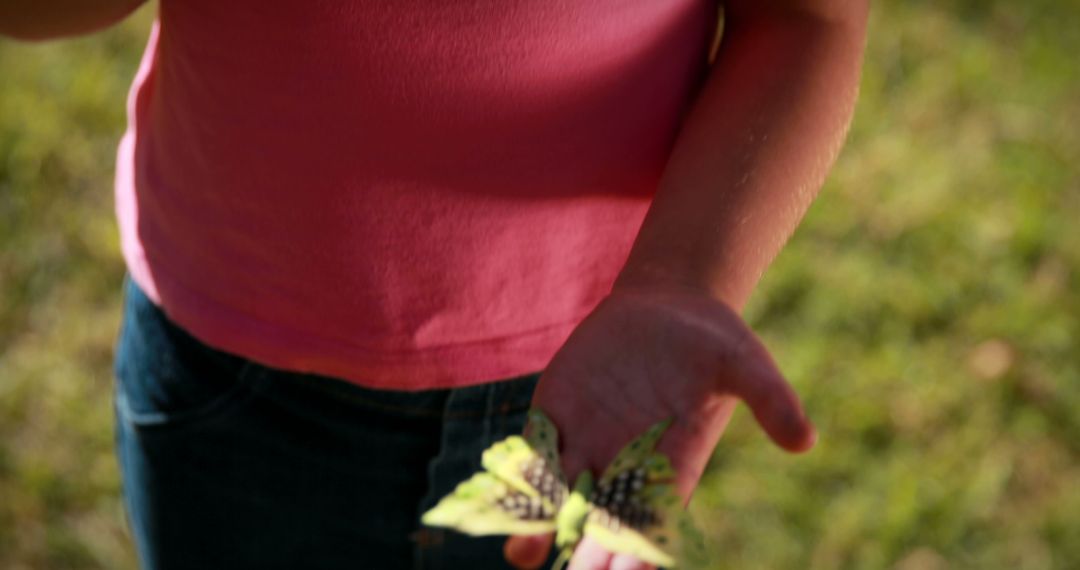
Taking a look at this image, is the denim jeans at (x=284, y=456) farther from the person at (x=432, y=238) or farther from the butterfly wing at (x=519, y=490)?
the butterfly wing at (x=519, y=490)

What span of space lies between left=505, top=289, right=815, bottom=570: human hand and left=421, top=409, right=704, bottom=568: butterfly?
13 millimetres

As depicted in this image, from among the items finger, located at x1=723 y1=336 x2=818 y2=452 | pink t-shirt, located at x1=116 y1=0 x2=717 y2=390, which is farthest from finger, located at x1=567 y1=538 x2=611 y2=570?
Answer: pink t-shirt, located at x1=116 y1=0 x2=717 y2=390

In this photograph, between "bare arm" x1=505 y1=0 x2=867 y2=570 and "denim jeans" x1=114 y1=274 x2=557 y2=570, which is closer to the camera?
"bare arm" x1=505 y1=0 x2=867 y2=570

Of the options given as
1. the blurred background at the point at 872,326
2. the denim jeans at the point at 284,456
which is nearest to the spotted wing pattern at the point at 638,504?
the denim jeans at the point at 284,456

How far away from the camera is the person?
0.80 meters

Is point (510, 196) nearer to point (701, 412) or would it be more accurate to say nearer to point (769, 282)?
point (701, 412)

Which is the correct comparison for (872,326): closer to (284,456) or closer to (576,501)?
(284,456)

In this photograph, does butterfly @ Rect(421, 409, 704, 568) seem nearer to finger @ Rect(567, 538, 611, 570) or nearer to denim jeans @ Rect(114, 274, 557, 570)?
finger @ Rect(567, 538, 611, 570)

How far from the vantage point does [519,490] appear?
78cm

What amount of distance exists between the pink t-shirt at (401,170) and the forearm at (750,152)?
0.04 meters

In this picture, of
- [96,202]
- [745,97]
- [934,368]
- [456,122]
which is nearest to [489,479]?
[456,122]

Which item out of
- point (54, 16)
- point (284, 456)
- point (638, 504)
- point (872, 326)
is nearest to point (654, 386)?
point (638, 504)

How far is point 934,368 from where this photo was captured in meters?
2.17

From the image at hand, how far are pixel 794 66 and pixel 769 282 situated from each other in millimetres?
1430
